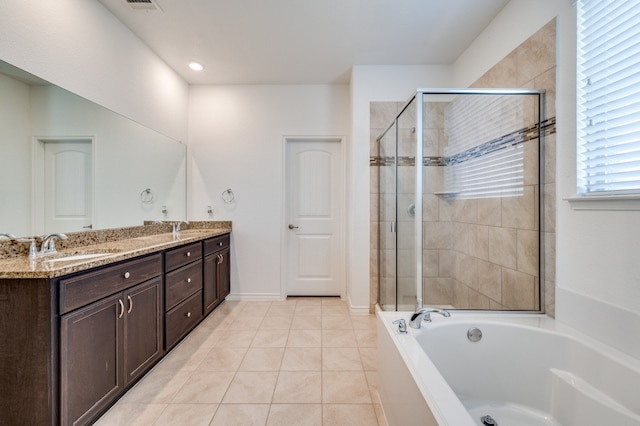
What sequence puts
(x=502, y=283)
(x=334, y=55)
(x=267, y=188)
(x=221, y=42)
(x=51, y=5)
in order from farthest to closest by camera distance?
(x=267, y=188) → (x=334, y=55) → (x=221, y=42) → (x=502, y=283) → (x=51, y=5)

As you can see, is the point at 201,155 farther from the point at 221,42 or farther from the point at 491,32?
the point at 491,32

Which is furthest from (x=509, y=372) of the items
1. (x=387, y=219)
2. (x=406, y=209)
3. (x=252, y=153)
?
(x=252, y=153)

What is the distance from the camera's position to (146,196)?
8.56 ft

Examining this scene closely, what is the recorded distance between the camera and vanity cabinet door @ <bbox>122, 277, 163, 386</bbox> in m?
1.58

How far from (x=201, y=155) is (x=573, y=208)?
3.41 metres

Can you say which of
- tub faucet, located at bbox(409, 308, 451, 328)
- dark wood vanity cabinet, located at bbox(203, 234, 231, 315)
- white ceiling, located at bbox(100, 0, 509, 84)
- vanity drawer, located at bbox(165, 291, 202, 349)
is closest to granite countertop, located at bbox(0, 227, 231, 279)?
vanity drawer, located at bbox(165, 291, 202, 349)

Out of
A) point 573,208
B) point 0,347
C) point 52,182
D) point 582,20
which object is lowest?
point 0,347

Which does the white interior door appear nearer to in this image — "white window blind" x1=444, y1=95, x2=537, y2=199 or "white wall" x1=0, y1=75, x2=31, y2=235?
"white window blind" x1=444, y1=95, x2=537, y2=199

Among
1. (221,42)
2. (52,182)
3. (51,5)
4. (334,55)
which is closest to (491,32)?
(334,55)

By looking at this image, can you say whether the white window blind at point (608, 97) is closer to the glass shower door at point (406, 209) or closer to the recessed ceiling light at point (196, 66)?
the glass shower door at point (406, 209)

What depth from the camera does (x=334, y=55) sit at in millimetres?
2654

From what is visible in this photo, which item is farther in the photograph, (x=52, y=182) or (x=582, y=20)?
(x=52, y=182)

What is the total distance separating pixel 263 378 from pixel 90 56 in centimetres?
255

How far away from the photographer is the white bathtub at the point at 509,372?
106cm
